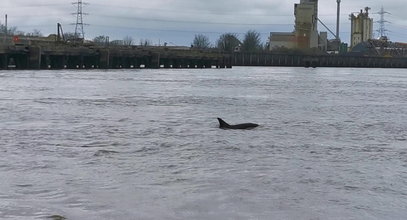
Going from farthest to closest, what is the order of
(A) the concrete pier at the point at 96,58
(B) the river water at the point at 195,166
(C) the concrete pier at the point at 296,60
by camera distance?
(C) the concrete pier at the point at 296,60 → (A) the concrete pier at the point at 96,58 → (B) the river water at the point at 195,166

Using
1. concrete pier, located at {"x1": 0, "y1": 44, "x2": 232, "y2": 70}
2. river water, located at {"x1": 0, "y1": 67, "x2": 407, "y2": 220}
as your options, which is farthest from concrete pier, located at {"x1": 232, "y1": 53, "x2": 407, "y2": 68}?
river water, located at {"x1": 0, "y1": 67, "x2": 407, "y2": 220}

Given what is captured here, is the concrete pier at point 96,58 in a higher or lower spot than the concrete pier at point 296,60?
lower

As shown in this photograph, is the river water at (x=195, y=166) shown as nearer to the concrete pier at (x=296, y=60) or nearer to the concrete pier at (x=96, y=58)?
the concrete pier at (x=96, y=58)

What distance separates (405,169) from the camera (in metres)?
15.2

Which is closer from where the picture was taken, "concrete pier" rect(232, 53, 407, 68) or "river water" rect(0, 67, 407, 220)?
"river water" rect(0, 67, 407, 220)

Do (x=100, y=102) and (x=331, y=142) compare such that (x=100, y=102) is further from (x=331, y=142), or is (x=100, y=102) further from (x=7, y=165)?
(x=7, y=165)

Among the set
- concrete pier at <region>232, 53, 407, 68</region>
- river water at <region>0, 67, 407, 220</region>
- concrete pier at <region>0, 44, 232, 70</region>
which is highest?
concrete pier at <region>232, 53, 407, 68</region>

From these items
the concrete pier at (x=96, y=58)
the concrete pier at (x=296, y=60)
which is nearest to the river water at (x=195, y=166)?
the concrete pier at (x=96, y=58)

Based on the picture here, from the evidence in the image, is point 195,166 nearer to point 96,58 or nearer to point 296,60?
point 96,58

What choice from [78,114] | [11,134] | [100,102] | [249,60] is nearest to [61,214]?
[11,134]

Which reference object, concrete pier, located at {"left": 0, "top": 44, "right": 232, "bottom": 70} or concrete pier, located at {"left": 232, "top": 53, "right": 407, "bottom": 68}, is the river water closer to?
concrete pier, located at {"left": 0, "top": 44, "right": 232, "bottom": 70}

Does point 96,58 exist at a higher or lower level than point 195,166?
higher

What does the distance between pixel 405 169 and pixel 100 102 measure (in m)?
21.4

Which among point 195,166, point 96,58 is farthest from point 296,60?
point 195,166
